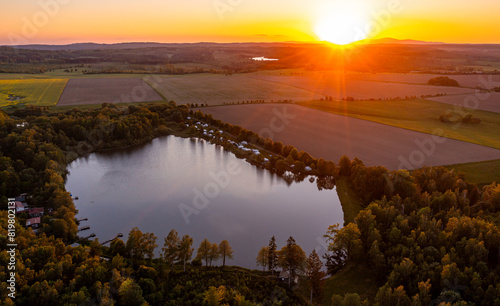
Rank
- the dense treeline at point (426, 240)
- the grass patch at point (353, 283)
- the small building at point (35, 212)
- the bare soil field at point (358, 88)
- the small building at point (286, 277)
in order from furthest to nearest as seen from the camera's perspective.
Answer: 1. the bare soil field at point (358, 88)
2. the small building at point (35, 212)
3. the small building at point (286, 277)
4. the grass patch at point (353, 283)
5. the dense treeline at point (426, 240)

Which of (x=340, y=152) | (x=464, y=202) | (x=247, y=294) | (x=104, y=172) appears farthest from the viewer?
(x=340, y=152)

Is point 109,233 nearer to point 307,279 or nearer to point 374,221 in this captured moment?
point 307,279

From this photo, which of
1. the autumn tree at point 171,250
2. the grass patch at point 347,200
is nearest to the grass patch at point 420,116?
the grass patch at point 347,200

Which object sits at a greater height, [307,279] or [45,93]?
[45,93]

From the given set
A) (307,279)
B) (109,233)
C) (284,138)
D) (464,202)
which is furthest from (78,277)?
(284,138)

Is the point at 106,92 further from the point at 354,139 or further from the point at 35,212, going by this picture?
the point at 354,139

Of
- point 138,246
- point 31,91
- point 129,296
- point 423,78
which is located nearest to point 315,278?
point 129,296

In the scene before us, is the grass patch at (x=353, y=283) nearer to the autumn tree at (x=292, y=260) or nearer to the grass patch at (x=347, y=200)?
the autumn tree at (x=292, y=260)
